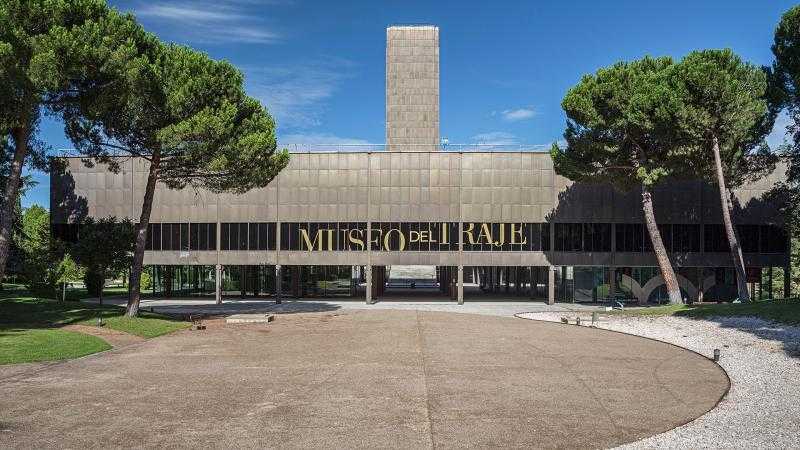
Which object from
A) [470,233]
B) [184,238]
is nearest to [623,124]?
[470,233]

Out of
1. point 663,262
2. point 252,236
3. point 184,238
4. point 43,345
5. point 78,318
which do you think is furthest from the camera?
point 184,238

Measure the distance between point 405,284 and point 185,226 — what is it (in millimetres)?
37560

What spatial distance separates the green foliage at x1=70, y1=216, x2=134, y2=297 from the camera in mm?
37781

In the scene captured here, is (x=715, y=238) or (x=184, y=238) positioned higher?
(x=715, y=238)

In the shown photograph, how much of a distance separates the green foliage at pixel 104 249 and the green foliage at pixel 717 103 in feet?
124

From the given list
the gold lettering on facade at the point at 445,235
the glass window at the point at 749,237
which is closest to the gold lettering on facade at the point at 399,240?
the gold lettering on facade at the point at 445,235

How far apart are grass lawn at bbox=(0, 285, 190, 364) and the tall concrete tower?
144 ft

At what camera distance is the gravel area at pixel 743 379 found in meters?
11.6

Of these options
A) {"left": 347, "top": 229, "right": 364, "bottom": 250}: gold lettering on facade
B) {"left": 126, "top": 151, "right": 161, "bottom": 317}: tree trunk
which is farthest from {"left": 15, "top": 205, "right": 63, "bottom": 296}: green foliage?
{"left": 347, "top": 229, "right": 364, "bottom": 250}: gold lettering on facade

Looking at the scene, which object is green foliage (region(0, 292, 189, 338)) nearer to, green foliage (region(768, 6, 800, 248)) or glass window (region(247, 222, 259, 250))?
glass window (region(247, 222, 259, 250))

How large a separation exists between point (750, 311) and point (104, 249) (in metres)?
39.8

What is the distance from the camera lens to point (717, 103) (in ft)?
115

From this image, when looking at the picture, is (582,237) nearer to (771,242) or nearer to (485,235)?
(485,235)

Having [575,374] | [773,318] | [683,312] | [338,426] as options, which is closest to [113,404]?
[338,426]
